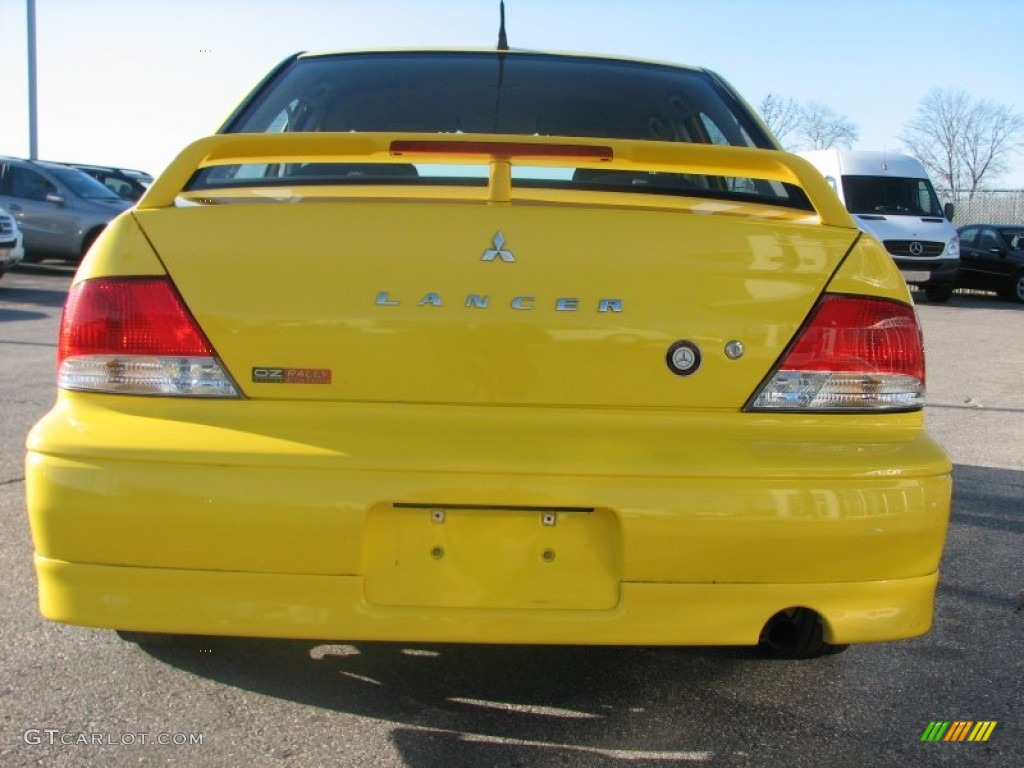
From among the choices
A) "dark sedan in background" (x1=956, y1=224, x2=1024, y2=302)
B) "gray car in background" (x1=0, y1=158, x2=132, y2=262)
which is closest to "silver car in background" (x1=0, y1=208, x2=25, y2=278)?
"gray car in background" (x1=0, y1=158, x2=132, y2=262)

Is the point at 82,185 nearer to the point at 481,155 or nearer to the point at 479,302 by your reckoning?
the point at 481,155

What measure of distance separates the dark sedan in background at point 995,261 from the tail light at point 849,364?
1869cm

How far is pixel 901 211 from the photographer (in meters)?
17.8

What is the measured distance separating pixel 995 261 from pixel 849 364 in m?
19.6

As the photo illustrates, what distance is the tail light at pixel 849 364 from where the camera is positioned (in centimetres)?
221

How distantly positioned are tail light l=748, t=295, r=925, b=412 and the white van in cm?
1600

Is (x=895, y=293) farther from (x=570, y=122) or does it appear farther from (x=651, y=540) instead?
(x=570, y=122)

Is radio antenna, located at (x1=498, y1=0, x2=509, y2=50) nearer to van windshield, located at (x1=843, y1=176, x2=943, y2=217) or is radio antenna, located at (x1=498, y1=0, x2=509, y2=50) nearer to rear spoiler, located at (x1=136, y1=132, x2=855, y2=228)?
rear spoiler, located at (x1=136, y1=132, x2=855, y2=228)

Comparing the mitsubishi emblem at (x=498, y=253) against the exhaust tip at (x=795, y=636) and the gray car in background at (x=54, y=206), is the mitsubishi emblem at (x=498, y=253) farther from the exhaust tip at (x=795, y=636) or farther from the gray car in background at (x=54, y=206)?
the gray car in background at (x=54, y=206)

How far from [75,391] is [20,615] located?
4.14 feet

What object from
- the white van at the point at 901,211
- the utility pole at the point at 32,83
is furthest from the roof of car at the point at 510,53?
the utility pole at the point at 32,83

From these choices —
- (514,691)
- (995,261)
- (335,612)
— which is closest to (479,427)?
(335,612)

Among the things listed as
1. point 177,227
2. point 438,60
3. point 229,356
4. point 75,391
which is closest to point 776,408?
point 229,356

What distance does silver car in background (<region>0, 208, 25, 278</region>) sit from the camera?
13328mm
